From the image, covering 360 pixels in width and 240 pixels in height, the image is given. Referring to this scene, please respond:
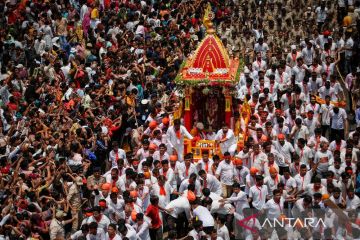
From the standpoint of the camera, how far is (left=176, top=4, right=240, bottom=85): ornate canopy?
28406 mm

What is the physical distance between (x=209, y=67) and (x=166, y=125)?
1979 mm

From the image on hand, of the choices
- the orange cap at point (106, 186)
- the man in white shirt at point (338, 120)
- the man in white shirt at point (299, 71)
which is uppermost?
the man in white shirt at point (299, 71)

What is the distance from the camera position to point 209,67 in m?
28.7

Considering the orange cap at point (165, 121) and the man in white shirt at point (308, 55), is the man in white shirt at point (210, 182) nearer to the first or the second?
the orange cap at point (165, 121)

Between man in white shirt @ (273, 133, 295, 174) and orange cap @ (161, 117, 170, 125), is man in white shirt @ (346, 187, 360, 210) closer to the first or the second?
man in white shirt @ (273, 133, 295, 174)

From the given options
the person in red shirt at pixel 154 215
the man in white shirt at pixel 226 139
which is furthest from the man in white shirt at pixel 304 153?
the person in red shirt at pixel 154 215

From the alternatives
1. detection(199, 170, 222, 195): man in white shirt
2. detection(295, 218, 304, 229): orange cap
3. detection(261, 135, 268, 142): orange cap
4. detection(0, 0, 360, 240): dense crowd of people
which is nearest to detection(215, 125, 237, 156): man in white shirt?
detection(0, 0, 360, 240): dense crowd of people

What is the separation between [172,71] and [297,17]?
531 cm

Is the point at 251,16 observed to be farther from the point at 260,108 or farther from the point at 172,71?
the point at 260,108

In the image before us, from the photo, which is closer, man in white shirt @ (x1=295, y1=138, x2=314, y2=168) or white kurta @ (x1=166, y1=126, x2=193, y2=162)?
man in white shirt @ (x1=295, y1=138, x2=314, y2=168)

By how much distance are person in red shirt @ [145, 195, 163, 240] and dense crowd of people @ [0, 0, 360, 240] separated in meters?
0.03

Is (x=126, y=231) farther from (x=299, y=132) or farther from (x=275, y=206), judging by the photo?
(x=299, y=132)

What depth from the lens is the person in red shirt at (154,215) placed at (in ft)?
76.3

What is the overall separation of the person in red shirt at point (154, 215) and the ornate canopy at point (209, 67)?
5748 millimetres
